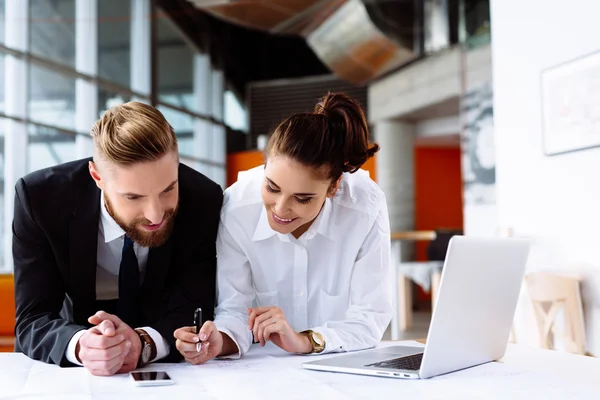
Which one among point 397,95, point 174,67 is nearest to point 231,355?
point 397,95

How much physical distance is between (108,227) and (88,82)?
6691 millimetres

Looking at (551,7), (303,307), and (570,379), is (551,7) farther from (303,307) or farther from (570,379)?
(570,379)

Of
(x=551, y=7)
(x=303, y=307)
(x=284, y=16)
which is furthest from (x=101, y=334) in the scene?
(x=284, y=16)

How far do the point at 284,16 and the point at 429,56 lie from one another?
2.08 meters

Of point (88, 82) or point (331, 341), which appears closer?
point (331, 341)

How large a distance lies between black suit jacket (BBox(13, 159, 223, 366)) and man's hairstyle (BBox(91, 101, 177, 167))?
0.18 m

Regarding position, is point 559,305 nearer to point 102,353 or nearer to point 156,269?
point 156,269

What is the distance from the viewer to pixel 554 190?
4219 millimetres

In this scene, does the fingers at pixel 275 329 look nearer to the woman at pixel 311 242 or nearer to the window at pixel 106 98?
the woman at pixel 311 242

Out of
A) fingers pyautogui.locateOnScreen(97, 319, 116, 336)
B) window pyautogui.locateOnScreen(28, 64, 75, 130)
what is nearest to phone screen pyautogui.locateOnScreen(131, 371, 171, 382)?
fingers pyautogui.locateOnScreen(97, 319, 116, 336)

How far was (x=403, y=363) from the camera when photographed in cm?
153

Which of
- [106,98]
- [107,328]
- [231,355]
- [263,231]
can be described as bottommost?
[231,355]

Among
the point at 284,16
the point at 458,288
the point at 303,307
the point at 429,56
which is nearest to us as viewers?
the point at 458,288

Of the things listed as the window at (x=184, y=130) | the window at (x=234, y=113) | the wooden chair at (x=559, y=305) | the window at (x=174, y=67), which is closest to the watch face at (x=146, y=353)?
the wooden chair at (x=559, y=305)
